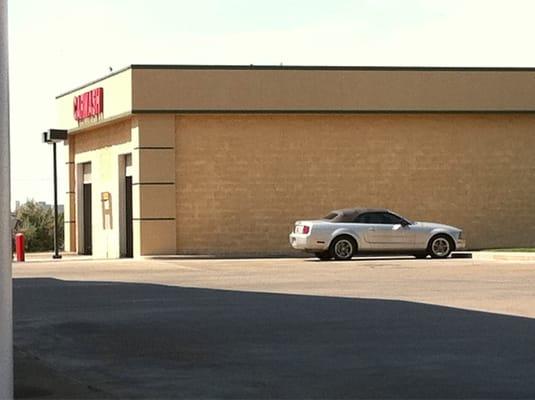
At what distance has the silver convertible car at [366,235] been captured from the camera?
3697cm

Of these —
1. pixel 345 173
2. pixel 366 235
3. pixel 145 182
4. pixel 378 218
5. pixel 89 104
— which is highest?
pixel 89 104

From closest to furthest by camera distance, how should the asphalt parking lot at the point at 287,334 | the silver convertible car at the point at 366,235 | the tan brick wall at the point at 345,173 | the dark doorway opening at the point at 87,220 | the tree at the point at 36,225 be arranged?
the asphalt parking lot at the point at 287,334, the silver convertible car at the point at 366,235, the tan brick wall at the point at 345,173, the dark doorway opening at the point at 87,220, the tree at the point at 36,225

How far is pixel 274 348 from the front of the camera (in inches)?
583

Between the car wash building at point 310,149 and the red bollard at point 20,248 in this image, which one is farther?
the red bollard at point 20,248

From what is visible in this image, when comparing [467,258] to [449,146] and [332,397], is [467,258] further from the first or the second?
[332,397]

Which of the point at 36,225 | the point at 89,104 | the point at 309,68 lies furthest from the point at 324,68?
the point at 36,225

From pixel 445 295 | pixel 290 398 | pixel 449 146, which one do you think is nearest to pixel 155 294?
pixel 445 295

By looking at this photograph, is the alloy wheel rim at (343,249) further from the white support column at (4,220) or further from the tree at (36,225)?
the white support column at (4,220)

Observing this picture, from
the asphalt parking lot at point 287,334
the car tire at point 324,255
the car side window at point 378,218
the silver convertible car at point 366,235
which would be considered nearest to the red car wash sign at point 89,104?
the silver convertible car at point 366,235

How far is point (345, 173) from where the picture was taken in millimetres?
43031

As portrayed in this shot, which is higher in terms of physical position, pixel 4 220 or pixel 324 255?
pixel 4 220

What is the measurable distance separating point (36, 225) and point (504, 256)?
3298cm

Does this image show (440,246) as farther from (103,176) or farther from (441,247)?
(103,176)

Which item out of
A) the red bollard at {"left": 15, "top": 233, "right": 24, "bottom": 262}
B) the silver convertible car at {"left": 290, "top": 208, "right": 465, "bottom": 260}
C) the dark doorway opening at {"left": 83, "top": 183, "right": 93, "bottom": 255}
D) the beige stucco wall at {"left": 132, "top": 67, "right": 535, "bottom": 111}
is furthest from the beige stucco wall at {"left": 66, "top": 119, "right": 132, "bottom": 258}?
the silver convertible car at {"left": 290, "top": 208, "right": 465, "bottom": 260}
